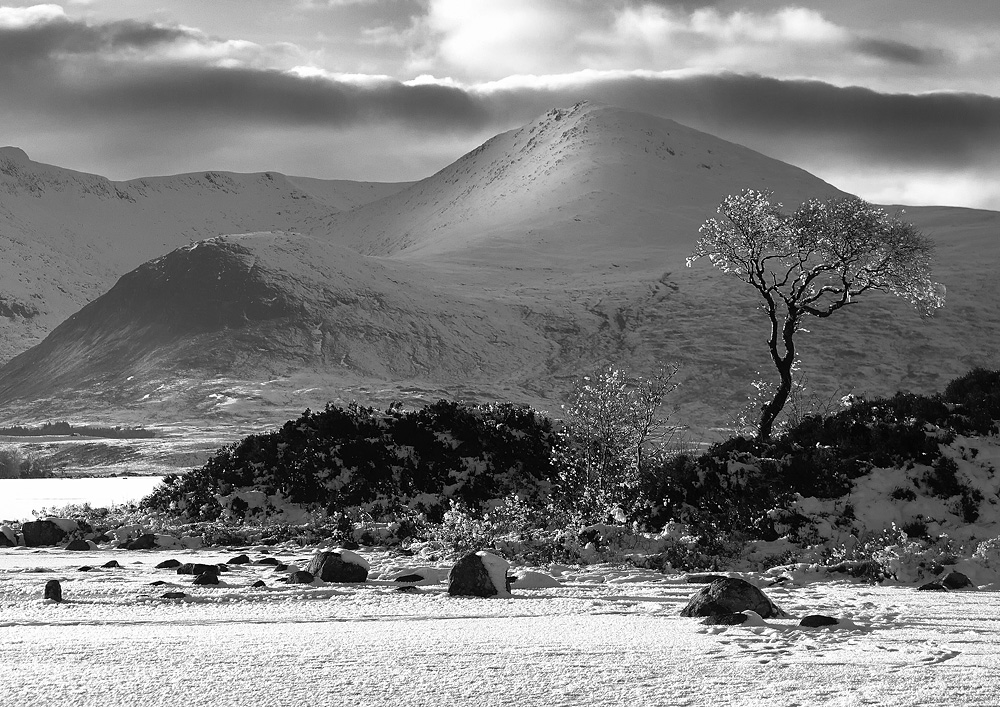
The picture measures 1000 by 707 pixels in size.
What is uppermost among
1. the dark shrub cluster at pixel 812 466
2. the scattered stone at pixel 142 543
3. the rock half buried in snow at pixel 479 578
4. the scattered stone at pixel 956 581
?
the dark shrub cluster at pixel 812 466

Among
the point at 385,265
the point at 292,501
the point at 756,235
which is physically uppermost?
the point at 385,265

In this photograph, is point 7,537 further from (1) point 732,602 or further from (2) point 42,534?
(1) point 732,602

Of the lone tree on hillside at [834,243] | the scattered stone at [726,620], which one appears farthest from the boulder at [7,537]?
the lone tree on hillside at [834,243]

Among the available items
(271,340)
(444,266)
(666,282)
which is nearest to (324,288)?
(271,340)

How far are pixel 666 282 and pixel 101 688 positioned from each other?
16106 centimetres

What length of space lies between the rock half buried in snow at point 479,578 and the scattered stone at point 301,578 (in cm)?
279

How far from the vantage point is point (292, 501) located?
96.2 feet

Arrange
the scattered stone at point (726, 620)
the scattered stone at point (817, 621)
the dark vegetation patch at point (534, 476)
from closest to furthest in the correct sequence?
the scattered stone at point (817, 621)
the scattered stone at point (726, 620)
the dark vegetation patch at point (534, 476)

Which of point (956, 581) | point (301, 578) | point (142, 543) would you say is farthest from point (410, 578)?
point (142, 543)

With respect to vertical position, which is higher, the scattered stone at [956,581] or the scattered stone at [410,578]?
the scattered stone at [956,581]

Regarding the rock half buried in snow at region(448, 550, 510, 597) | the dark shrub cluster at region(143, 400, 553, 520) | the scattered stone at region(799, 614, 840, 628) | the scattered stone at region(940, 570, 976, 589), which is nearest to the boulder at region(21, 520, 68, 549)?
the dark shrub cluster at region(143, 400, 553, 520)

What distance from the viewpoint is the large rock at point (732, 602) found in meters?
11.4

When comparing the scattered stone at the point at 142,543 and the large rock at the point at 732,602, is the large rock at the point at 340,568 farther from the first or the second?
the scattered stone at the point at 142,543

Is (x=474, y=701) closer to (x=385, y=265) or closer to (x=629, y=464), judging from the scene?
(x=629, y=464)
